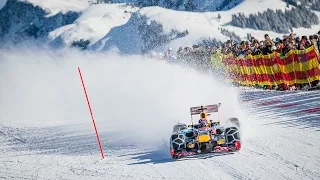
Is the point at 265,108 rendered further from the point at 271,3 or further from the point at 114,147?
the point at 271,3

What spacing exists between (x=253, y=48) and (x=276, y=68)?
2846 millimetres

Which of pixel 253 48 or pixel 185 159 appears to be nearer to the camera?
pixel 185 159

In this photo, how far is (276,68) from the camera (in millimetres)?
18594

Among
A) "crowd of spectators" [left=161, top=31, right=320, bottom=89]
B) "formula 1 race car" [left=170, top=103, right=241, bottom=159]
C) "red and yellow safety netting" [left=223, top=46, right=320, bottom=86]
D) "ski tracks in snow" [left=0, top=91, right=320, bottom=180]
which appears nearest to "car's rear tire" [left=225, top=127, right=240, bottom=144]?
"formula 1 race car" [left=170, top=103, right=241, bottom=159]

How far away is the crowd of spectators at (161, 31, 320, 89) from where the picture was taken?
1685 cm

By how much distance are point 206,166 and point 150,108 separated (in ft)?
27.1

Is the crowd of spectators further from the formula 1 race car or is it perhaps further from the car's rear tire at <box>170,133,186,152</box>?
the car's rear tire at <box>170,133,186,152</box>

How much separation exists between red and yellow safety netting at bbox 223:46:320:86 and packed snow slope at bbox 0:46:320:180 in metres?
0.77

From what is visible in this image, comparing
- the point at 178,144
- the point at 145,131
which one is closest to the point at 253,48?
the point at 145,131

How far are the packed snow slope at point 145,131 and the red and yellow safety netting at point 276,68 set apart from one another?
0.77 metres

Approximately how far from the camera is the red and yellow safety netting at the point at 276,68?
16.2 meters

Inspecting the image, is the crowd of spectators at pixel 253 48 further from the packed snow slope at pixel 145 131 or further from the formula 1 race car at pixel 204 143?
the formula 1 race car at pixel 204 143

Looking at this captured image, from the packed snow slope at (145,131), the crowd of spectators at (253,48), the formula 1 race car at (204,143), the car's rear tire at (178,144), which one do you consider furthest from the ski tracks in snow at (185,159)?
the crowd of spectators at (253,48)

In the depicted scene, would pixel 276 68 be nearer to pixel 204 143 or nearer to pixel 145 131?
pixel 145 131
